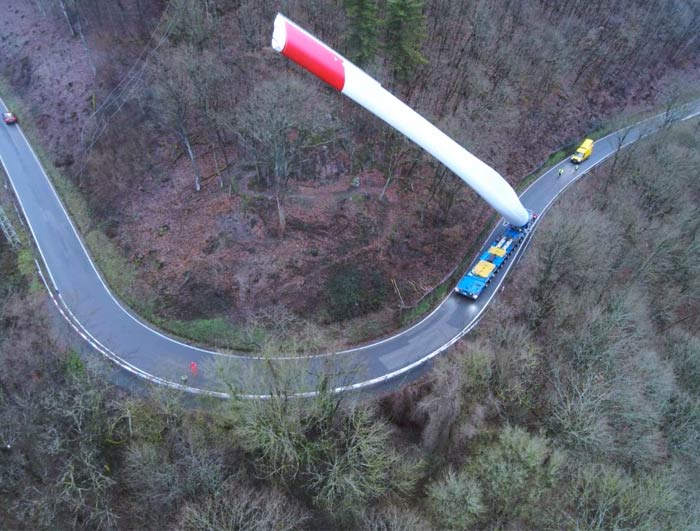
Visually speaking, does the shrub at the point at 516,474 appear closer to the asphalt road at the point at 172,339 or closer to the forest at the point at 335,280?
the forest at the point at 335,280

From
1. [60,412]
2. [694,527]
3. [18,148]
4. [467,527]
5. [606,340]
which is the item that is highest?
[18,148]

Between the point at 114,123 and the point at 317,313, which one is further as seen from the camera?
the point at 114,123

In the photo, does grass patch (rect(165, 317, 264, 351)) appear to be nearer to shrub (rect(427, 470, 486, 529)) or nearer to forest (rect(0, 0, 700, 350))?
forest (rect(0, 0, 700, 350))

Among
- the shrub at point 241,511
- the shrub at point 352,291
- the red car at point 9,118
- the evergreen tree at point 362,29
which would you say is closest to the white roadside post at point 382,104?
the evergreen tree at point 362,29

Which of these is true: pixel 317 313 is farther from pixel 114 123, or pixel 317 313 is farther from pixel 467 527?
pixel 114 123

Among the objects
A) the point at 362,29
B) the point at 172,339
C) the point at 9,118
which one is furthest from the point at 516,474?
the point at 9,118

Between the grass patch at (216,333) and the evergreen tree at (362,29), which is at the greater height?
the evergreen tree at (362,29)

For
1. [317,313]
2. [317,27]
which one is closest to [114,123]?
[317,27]
